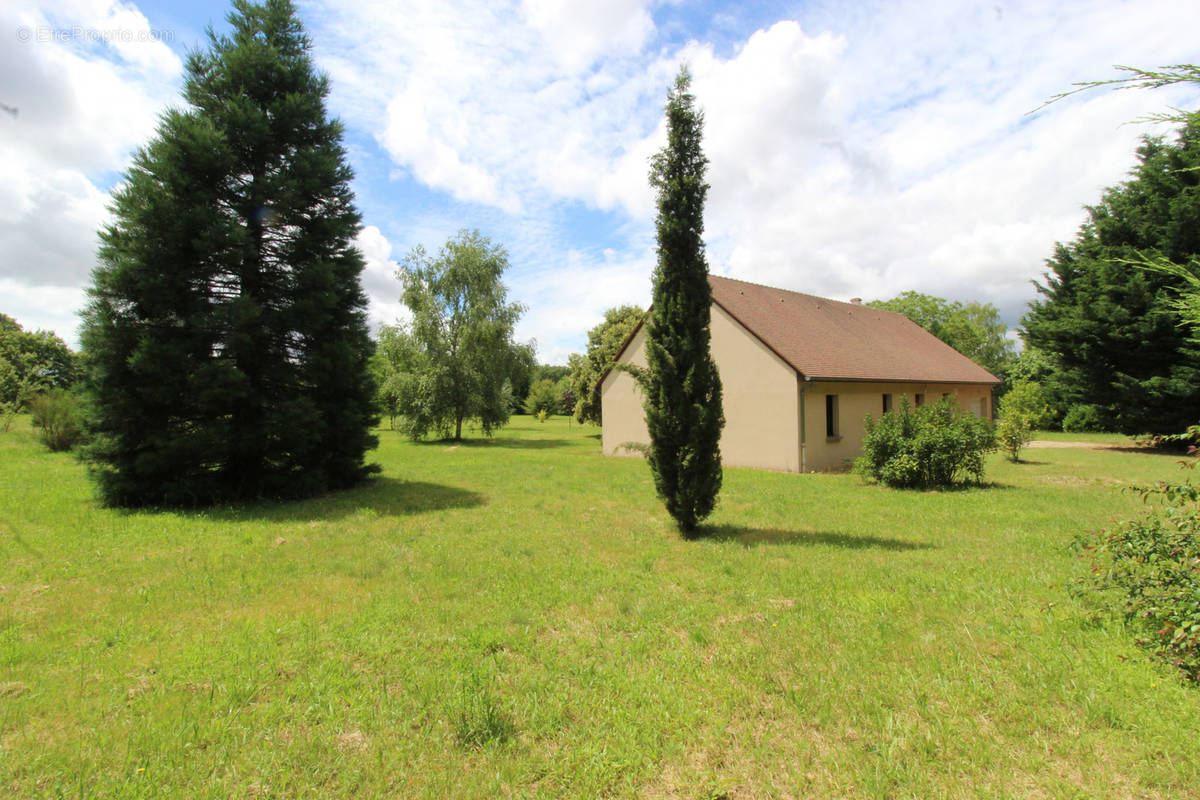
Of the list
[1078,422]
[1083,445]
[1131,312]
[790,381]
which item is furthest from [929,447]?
[1078,422]

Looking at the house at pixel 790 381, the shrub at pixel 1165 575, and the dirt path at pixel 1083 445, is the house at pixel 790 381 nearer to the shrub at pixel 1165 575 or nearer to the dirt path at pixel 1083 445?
the dirt path at pixel 1083 445

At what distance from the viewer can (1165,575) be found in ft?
12.9

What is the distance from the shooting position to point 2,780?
112 inches

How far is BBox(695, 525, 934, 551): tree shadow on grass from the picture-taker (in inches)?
292

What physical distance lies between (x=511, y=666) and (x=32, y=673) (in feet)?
12.1

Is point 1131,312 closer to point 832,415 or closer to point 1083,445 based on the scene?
point 1083,445

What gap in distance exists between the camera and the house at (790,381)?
1648 cm

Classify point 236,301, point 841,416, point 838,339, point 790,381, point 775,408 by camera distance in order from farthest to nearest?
point 838,339 → point 841,416 → point 775,408 → point 790,381 → point 236,301

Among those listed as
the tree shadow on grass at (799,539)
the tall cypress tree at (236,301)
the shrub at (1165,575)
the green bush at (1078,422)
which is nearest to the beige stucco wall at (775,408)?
the tree shadow on grass at (799,539)

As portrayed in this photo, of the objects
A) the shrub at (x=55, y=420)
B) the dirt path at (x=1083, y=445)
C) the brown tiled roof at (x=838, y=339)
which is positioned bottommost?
the dirt path at (x=1083, y=445)

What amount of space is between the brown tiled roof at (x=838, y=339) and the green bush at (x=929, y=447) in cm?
341

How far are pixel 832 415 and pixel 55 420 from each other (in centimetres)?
2840

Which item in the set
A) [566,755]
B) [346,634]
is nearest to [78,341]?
[346,634]

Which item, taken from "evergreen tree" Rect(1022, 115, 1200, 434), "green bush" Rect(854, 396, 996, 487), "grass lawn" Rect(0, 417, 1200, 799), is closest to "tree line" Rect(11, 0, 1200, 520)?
"grass lawn" Rect(0, 417, 1200, 799)
